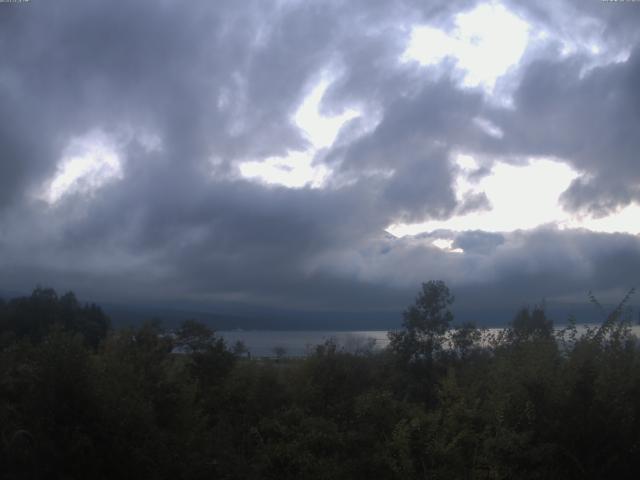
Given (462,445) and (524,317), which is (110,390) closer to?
(462,445)

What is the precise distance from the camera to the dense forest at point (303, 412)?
11.0 m

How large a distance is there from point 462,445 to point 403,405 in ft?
5.50

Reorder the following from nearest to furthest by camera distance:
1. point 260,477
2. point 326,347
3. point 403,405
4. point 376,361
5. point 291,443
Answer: point 260,477
point 291,443
point 403,405
point 326,347
point 376,361

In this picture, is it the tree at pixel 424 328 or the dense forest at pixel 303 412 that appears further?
the tree at pixel 424 328

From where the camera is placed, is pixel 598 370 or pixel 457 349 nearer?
pixel 598 370

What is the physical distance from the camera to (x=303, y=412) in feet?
51.5

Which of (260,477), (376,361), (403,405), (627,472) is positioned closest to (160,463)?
(260,477)

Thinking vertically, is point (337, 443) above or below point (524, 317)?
below

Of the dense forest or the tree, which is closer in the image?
the dense forest

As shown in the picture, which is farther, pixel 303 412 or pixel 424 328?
pixel 424 328

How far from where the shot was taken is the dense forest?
10969 mm

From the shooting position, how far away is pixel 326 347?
61.8 feet

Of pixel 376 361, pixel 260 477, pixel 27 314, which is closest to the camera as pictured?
pixel 260 477

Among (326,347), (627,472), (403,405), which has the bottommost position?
(627,472)
